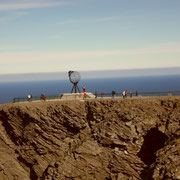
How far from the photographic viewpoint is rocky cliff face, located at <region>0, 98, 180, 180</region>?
145ft

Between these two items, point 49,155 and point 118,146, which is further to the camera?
point 49,155

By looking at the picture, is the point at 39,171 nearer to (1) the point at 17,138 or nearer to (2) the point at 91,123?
(1) the point at 17,138

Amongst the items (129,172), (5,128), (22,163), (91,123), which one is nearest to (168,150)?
(129,172)

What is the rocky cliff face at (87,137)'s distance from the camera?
145 ft

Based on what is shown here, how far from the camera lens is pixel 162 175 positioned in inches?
1421

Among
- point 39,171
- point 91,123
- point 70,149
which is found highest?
point 91,123

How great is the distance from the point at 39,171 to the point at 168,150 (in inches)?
865

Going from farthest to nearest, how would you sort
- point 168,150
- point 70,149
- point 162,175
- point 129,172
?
point 70,149 < point 129,172 < point 168,150 < point 162,175

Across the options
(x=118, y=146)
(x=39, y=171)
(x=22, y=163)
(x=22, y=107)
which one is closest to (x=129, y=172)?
(x=118, y=146)

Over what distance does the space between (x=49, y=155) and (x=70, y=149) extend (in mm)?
4494

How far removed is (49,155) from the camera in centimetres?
4834

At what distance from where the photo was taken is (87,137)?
47.8 m

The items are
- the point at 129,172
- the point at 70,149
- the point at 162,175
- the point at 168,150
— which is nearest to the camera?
the point at 162,175

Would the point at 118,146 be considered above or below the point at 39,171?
above
